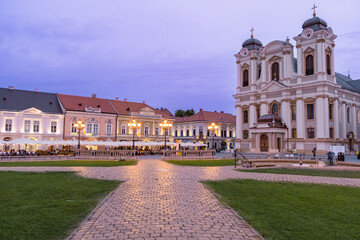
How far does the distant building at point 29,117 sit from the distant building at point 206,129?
35867 millimetres

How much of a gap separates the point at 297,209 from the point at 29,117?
50.8 metres

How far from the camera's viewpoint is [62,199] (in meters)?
9.48

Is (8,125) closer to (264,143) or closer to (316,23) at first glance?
(264,143)

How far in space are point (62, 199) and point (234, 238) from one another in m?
6.21

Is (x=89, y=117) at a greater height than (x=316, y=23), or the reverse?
(x=316, y=23)

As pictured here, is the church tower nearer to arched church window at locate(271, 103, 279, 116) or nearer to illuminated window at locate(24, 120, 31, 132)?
arched church window at locate(271, 103, 279, 116)

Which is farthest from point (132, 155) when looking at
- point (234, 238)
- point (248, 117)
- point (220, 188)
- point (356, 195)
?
point (248, 117)

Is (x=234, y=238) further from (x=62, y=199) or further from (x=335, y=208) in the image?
(x=62, y=199)

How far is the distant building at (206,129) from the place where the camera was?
3019 inches

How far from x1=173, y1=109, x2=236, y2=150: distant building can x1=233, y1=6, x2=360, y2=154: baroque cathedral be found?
58.8 feet

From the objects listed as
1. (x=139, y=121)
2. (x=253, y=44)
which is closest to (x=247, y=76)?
(x=253, y=44)

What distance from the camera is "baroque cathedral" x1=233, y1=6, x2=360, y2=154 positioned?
48062 mm

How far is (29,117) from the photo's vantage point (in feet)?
162

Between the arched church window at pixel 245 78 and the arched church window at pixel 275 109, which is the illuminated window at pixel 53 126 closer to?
the arched church window at pixel 245 78
